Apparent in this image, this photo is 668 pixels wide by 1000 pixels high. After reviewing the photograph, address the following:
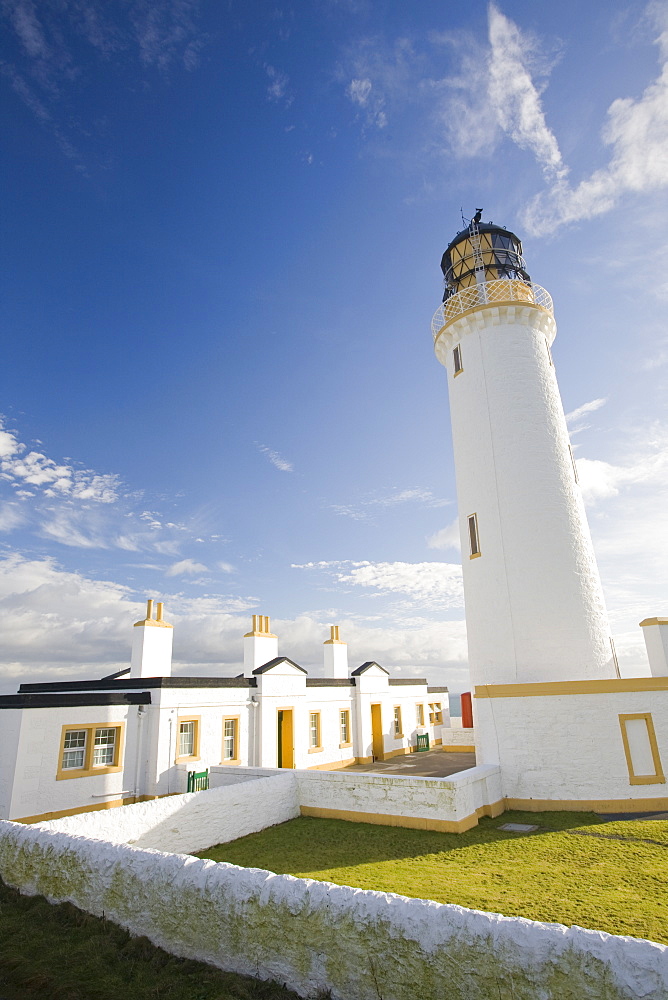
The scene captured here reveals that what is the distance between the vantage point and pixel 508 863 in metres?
8.85

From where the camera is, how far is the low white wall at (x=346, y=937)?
157 inches

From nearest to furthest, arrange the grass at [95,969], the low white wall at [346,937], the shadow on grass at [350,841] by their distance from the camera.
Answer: the low white wall at [346,937], the grass at [95,969], the shadow on grass at [350,841]

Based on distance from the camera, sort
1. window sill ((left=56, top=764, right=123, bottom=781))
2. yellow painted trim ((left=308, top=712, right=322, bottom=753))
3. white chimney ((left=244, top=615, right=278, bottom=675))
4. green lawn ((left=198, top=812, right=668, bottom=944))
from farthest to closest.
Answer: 1. yellow painted trim ((left=308, top=712, right=322, bottom=753))
2. white chimney ((left=244, top=615, right=278, bottom=675))
3. window sill ((left=56, top=764, right=123, bottom=781))
4. green lawn ((left=198, top=812, right=668, bottom=944))

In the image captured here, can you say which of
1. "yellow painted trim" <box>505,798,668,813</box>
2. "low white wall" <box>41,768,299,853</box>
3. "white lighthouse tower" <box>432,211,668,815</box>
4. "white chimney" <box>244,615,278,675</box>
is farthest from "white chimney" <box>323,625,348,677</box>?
"yellow painted trim" <box>505,798,668,813</box>

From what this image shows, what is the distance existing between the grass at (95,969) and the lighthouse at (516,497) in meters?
11.4

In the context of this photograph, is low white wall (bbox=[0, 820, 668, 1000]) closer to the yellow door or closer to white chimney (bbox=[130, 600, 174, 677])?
white chimney (bbox=[130, 600, 174, 677])

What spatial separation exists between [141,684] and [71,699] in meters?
2.66

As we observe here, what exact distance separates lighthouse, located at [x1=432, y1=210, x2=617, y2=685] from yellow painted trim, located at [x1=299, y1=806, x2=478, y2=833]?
4.87 m

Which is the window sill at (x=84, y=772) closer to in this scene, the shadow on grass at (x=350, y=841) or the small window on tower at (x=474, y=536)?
the shadow on grass at (x=350, y=841)

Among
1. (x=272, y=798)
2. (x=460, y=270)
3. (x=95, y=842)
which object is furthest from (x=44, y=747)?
(x=460, y=270)

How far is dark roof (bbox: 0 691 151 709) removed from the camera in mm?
13750

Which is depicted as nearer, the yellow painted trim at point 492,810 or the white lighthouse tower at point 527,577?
the yellow painted trim at point 492,810

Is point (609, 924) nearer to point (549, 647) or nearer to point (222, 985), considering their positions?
point (222, 985)

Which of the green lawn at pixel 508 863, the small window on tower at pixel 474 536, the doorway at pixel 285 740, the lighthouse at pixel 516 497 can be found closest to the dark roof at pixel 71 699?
the doorway at pixel 285 740
